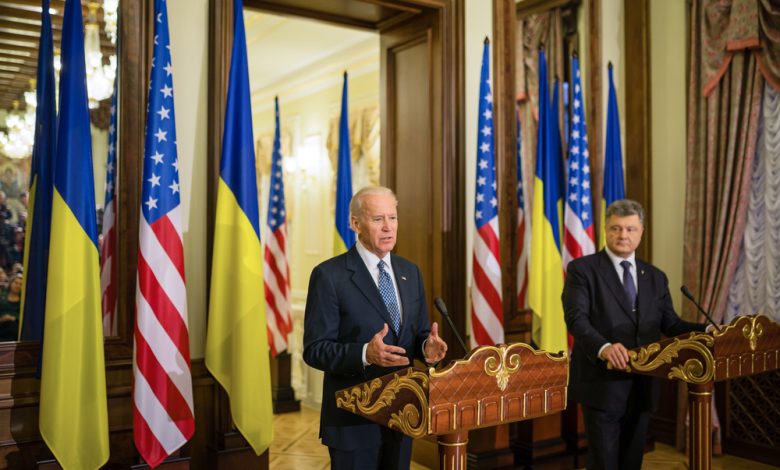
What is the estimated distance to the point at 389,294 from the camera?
2.53 m

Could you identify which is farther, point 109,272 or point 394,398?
point 109,272

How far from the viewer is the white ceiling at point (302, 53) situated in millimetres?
7544

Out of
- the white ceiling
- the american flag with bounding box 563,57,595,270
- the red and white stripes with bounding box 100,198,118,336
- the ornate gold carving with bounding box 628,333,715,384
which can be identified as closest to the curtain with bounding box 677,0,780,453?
the american flag with bounding box 563,57,595,270

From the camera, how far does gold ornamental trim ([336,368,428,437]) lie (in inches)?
80.4

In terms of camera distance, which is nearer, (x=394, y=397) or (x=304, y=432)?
(x=394, y=397)

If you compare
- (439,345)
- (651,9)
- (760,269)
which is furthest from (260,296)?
(651,9)

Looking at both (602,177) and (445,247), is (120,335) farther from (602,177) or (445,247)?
(602,177)

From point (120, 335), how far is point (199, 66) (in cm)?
141

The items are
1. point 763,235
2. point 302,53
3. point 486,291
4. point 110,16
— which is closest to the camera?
point 110,16

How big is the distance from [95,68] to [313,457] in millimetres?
2831

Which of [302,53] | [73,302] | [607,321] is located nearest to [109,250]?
[73,302]

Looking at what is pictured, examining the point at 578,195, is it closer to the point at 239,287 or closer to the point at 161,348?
the point at 239,287

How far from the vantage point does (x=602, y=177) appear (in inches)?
206

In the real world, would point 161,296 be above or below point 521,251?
below
